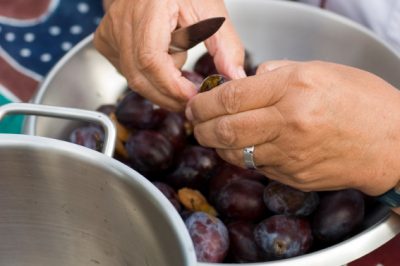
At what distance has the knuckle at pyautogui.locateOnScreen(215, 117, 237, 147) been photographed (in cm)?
55

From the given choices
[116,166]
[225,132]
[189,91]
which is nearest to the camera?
[116,166]

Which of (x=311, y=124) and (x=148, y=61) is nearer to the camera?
(x=311, y=124)

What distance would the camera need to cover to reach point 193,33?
0.63 meters

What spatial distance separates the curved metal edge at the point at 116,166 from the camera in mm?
406

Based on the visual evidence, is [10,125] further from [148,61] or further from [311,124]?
[311,124]

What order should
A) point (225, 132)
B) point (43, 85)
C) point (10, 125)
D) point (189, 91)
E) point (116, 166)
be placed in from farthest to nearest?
point (10, 125), point (43, 85), point (189, 91), point (225, 132), point (116, 166)

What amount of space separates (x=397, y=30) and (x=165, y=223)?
55cm

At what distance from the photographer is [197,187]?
2.39ft

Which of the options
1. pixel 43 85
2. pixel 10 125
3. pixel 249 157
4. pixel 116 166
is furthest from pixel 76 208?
pixel 10 125

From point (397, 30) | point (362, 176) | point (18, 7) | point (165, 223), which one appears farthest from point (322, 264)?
point (18, 7)

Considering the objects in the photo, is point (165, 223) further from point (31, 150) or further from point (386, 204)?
point (386, 204)

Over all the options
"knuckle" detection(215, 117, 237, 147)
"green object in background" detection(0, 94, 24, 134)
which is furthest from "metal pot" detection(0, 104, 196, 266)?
"green object in background" detection(0, 94, 24, 134)

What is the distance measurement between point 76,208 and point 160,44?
0.76 feet

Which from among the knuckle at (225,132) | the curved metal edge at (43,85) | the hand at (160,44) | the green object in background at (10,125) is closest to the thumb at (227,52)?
the hand at (160,44)
